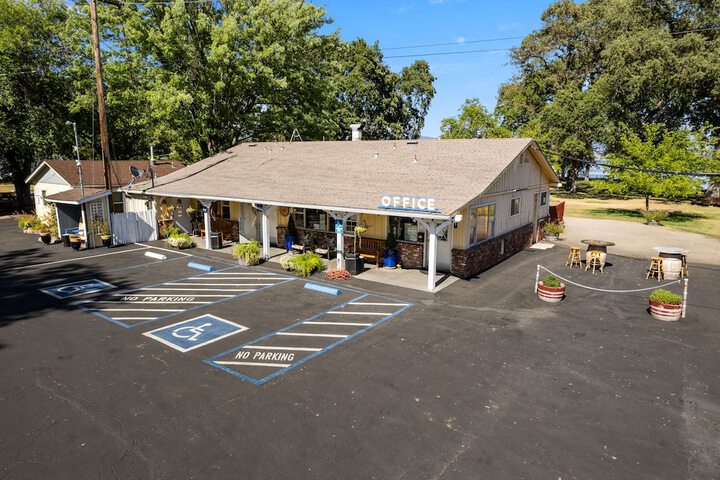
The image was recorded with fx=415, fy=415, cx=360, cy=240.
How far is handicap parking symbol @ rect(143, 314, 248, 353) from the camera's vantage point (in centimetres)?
1084

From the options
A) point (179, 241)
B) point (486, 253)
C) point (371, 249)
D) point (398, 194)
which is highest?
point (398, 194)

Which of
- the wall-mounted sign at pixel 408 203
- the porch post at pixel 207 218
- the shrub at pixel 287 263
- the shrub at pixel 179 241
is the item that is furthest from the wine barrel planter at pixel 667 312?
the shrub at pixel 179 241

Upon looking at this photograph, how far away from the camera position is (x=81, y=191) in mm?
23250

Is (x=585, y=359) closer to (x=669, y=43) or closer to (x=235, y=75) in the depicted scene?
(x=235, y=75)

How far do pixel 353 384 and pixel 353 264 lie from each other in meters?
8.68

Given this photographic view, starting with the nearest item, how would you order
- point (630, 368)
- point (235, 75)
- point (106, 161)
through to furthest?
point (630, 368) → point (106, 161) → point (235, 75)

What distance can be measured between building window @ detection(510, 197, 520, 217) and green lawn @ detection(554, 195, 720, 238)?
49.7 ft

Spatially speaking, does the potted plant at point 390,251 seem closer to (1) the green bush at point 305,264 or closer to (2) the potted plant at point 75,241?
(1) the green bush at point 305,264

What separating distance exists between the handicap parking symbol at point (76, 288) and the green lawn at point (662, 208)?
A: 1345 inches

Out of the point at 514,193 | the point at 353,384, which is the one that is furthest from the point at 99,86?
the point at 514,193

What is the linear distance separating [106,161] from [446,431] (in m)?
23.4

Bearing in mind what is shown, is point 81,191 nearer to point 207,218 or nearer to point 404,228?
point 207,218

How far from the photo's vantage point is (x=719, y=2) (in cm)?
3903

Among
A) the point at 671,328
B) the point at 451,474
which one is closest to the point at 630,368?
the point at 671,328
